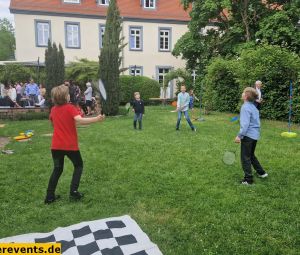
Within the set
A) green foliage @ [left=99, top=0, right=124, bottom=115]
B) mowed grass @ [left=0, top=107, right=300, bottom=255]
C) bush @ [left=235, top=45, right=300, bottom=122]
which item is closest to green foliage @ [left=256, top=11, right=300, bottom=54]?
bush @ [left=235, top=45, right=300, bottom=122]

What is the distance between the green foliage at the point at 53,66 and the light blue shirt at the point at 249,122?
13.6 meters

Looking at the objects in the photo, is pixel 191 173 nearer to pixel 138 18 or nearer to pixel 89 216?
pixel 89 216

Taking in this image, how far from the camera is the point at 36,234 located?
4453mm

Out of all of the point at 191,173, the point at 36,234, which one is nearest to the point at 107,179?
the point at 191,173

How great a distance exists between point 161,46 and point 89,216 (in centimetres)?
2970

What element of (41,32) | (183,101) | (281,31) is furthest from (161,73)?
(183,101)

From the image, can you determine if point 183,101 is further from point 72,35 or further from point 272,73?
point 72,35

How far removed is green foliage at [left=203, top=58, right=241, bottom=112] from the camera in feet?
64.6

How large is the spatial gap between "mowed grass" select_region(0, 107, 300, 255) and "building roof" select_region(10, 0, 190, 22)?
74.0 ft

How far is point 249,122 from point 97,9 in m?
28.6

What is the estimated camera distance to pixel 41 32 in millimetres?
30219

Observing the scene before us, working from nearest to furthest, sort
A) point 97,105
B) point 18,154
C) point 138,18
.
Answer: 1. point 18,154
2. point 97,105
3. point 138,18

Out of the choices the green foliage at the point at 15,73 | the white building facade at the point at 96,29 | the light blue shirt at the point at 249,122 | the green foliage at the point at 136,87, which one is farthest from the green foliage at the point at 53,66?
the light blue shirt at the point at 249,122

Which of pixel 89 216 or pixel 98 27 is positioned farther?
pixel 98 27
